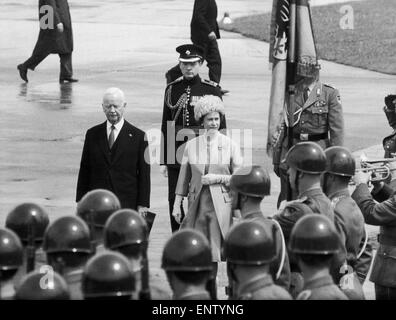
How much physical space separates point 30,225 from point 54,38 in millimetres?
14734

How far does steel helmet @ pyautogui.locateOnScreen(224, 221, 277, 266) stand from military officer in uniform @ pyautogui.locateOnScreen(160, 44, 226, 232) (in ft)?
17.8

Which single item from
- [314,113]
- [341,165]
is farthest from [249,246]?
[314,113]

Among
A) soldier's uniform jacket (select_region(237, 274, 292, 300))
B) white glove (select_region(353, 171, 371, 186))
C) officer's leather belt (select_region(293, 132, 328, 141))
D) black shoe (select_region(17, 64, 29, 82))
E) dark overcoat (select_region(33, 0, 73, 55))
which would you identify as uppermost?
soldier's uniform jacket (select_region(237, 274, 292, 300))

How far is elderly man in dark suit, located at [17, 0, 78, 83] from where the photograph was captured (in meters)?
21.5

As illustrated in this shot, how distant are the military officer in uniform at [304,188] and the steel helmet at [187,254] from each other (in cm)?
193

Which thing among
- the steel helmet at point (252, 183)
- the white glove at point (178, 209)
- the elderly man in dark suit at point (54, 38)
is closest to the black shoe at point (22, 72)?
the elderly man in dark suit at point (54, 38)

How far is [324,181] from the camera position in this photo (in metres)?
8.52

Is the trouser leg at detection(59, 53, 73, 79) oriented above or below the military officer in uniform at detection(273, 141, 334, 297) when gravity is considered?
below

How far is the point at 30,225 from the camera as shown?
23.3 feet

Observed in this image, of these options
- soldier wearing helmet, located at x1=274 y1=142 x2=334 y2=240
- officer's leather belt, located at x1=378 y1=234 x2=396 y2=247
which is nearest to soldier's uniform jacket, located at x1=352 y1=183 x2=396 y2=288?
officer's leather belt, located at x1=378 y1=234 x2=396 y2=247

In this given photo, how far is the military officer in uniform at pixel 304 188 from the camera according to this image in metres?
8.15

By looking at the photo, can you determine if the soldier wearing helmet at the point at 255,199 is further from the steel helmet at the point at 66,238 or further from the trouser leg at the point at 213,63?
the trouser leg at the point at 213,63

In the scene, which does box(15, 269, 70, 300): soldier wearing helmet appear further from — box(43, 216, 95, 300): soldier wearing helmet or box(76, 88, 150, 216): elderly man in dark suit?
box(76, 88, 150, 216): elderly man in dark suit
